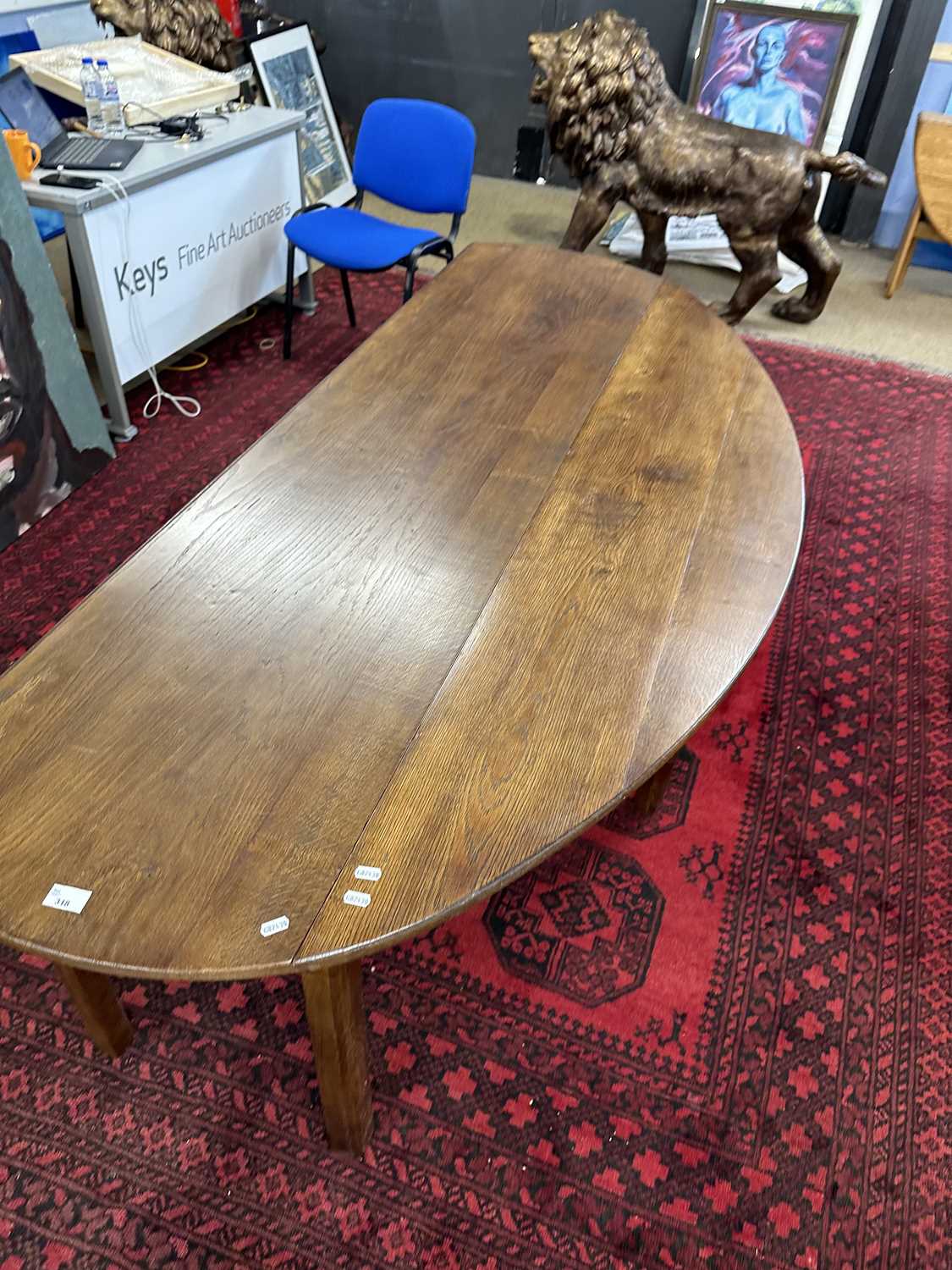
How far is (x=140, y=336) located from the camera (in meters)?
2.73

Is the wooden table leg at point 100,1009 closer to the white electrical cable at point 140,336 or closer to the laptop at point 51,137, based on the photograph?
the white electrical cable at point 140,336

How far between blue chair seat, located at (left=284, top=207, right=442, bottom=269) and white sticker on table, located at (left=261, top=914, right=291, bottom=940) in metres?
2.45

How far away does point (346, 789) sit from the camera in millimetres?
1019

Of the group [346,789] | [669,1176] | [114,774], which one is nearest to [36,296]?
[114,774]

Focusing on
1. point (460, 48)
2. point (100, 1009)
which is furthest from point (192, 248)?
point (460, 48)

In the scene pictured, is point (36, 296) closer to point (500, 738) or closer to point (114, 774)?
point (114, 774)

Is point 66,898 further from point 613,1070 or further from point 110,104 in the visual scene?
point 110,104

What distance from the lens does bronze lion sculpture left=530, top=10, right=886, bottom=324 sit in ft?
10.2

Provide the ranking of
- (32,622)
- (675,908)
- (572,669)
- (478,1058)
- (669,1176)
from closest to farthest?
(572,669), (669,1176), (478,1058), (675,908), (32,622)

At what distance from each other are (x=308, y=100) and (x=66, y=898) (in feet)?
13.9

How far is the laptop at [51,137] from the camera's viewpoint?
8.21 ft

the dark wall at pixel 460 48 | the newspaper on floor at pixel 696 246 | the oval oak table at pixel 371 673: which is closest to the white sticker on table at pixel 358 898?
the oval oak table at pixel 371 673

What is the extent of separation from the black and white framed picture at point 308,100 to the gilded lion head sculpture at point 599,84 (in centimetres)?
110

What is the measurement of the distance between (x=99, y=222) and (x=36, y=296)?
1.02 feet
